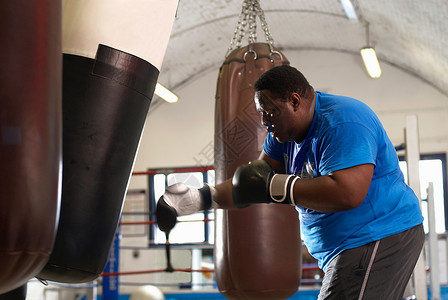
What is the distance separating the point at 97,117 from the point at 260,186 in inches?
21.8

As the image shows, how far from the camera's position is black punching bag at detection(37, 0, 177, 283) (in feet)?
5.39

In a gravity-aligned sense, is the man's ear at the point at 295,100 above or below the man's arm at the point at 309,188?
above

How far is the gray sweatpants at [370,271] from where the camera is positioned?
1.55 m

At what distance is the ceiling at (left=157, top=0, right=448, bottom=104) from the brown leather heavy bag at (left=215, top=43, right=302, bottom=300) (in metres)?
3.41

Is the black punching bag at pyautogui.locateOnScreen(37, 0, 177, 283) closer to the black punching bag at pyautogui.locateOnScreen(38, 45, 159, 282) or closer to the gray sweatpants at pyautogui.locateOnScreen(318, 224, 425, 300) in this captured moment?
the black punching bag at pyautogui.locateOnScreen(38, 45, 159, 282)

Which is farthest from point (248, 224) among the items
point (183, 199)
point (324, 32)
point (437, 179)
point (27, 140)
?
point (437, 179)

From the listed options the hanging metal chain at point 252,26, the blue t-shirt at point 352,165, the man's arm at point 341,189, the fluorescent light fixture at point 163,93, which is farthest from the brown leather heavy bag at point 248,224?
the fluorescent light fixture at point 163,93

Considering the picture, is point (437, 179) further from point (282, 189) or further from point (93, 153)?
point (93, 153)

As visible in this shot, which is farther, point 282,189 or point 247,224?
point 247,224

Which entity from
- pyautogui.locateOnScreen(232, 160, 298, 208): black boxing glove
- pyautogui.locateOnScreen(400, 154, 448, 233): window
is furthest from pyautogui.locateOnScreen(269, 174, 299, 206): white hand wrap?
pyautogui.locateOnScreen(400, 154, 448, 233): window

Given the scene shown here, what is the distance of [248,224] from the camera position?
269cm

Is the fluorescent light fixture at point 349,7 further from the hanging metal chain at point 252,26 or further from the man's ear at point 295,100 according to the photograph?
the man's ear at point 295,100

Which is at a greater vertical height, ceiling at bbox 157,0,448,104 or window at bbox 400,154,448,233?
ceiling at bbox 157,0,448,104

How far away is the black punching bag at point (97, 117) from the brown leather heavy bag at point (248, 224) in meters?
0.90
